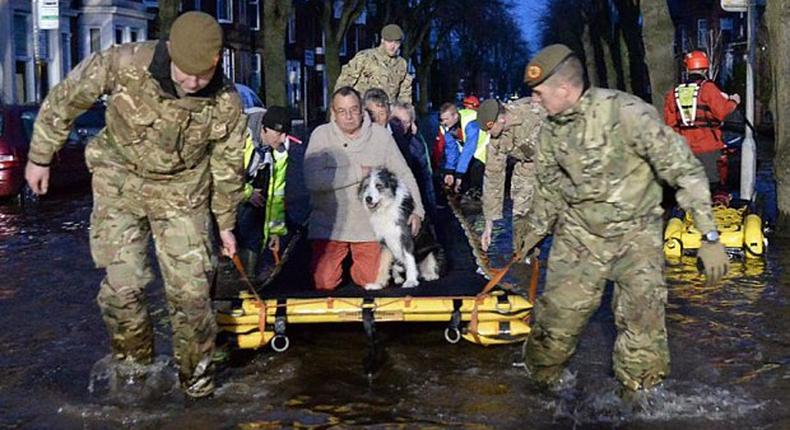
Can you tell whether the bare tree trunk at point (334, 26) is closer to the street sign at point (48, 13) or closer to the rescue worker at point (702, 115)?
the street sign at point (48, 13)

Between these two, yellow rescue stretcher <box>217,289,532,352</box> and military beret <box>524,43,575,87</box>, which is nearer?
military beret <box>524,43,575,87</box>

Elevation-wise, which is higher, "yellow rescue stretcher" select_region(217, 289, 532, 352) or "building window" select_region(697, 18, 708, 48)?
"building window" select_region(697, 18, 708, 48)

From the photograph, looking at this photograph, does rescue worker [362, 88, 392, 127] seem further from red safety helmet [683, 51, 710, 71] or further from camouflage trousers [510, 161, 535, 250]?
red safety helmet [683, 51, 710, 71]

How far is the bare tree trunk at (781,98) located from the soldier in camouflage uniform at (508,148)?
341 centimetres

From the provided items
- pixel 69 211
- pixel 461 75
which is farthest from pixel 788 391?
pixel 461 75

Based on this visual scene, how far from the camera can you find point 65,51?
41969 millimetres

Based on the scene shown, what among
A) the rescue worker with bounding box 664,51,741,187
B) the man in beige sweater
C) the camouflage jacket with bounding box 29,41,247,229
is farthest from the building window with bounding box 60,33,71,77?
the camouflage jacket with bounding box 29,41,247,229

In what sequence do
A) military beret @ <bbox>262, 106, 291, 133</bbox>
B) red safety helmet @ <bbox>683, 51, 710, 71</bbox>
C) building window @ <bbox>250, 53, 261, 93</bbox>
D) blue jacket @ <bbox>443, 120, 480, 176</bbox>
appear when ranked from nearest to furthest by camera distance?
1. military beret @ <bbox>262, 106, 291, 133</bbox>
2. red safety helmet @ <bbox>683, 51, 710, 71</bbox>
3. blue jacket @ <bbox>443, 120, 480, 176</bbox>
4. building window @ <bbox>250, 53, 261, 93</bbox>

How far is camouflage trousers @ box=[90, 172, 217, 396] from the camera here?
21.7ft

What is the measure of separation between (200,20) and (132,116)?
0.64 metres

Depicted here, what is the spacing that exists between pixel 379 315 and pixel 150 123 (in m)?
1.98

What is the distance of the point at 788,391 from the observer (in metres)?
6.89

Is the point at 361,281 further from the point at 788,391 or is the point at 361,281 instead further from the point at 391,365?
the point at 788,391

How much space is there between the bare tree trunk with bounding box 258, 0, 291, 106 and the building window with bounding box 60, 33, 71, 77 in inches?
475
